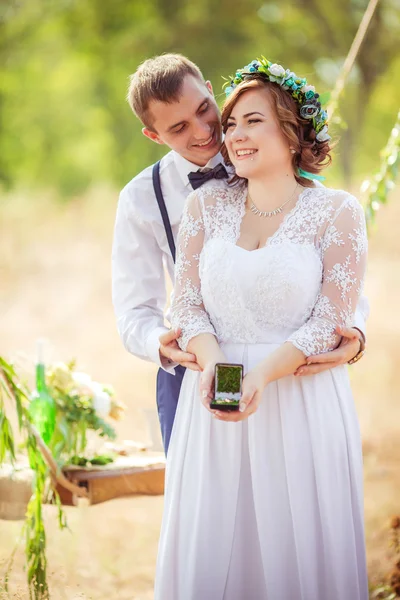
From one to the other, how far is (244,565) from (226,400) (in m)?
0.53

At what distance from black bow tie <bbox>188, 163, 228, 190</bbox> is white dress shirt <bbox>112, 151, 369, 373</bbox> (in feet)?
0.44

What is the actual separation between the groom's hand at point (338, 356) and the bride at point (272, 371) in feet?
0.07

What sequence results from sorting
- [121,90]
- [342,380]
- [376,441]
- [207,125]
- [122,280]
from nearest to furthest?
1. [342,380]
2. [207,125]
3. [122,280]
4. [376,441]
5. [121,90]

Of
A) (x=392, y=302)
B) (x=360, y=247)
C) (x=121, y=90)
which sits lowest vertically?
(x=360, y=247)

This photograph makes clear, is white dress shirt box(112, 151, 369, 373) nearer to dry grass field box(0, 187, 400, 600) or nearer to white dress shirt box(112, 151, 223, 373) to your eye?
white dress shirt box(112, 151, 223, 373)

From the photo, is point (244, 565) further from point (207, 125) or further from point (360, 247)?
point (207, 125)

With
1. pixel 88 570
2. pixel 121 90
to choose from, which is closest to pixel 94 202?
pixel 121 90

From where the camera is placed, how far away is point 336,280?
2.08m

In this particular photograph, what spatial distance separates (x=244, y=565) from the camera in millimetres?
2174

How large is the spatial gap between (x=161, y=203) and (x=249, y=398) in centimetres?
88

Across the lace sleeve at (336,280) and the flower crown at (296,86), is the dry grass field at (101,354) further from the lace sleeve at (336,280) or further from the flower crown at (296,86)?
the flower crown at (296,86)

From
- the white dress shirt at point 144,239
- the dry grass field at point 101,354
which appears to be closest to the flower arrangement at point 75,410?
the dry grass field at point 101,354

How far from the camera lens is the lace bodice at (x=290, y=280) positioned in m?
2.08

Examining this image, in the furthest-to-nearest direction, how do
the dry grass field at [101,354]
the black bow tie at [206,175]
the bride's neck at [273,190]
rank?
the dry grass field at [101,354]
the black bow tie at [206,175]
the bride's neck at [273,190]
